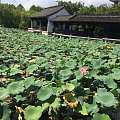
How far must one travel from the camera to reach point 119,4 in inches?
2272

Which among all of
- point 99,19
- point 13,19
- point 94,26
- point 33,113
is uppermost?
point 13,19

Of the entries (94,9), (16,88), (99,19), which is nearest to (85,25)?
(99,19)

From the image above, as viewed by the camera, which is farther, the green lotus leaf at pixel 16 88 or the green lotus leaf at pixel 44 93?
the green lotus leaf at pixel 16 88

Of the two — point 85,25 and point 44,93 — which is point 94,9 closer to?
point 85,25

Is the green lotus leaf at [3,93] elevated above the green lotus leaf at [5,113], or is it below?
above

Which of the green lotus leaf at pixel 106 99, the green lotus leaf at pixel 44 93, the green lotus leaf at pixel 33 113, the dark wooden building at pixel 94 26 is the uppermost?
the dark wooden building at pixel 94 26

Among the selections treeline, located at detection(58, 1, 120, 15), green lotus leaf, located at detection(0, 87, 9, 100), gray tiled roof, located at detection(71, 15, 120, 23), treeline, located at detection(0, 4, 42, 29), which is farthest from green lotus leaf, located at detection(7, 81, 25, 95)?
treeline, located at detection(0, 4, 42, 29)

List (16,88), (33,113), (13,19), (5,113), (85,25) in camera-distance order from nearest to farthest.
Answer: (5,113), (33,113), (16,88), (85,25), (13,19)

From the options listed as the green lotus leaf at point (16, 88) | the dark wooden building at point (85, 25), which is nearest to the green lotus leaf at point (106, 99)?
the green lotus leaf at point (16, 88)

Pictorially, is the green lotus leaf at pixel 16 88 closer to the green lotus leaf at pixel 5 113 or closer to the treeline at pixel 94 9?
the green lotus leaf at pixel 5 113

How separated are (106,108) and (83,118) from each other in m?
0.33

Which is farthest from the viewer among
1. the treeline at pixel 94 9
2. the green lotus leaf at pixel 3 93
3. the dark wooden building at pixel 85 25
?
the treeline at pixel 94 9

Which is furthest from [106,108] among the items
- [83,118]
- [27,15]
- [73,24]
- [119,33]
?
[27,15]

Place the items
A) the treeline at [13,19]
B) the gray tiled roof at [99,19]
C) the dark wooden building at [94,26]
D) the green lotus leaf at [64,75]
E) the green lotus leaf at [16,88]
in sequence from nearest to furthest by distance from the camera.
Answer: the green lotus leaf at [16,88] → the green lotus leaf at [64,75] → the gray tiled roof at [99,19] → the dark wooden building at [94,26] → the treeline at [13,19]
